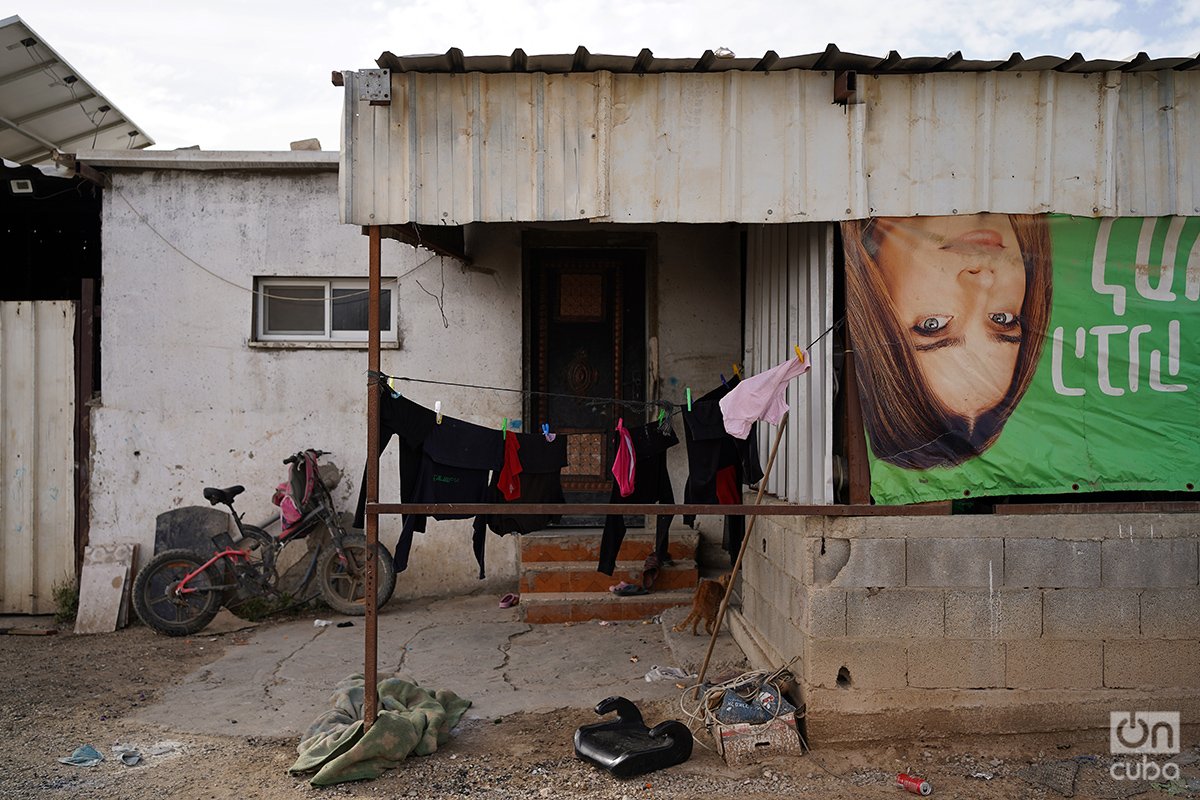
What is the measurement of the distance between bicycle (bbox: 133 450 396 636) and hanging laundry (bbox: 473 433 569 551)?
2389mm

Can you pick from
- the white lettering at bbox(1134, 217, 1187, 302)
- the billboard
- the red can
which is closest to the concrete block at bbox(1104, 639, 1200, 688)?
the billboard

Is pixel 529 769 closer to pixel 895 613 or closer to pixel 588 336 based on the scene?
pixel 895 613

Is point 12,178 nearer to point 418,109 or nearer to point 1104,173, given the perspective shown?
point 418,109

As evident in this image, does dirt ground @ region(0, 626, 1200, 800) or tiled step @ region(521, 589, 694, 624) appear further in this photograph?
tiled step @ region(521, 589, 694, 624)

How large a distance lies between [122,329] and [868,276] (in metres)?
6.74

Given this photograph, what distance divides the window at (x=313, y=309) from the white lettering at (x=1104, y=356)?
5.86 m

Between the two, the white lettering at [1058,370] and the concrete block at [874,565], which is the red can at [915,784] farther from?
the white lettering at [1058,370]

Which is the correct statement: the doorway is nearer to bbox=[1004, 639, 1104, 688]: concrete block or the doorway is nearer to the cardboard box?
the cardboard box

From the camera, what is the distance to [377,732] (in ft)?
15.9

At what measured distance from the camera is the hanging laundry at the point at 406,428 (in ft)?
17.3

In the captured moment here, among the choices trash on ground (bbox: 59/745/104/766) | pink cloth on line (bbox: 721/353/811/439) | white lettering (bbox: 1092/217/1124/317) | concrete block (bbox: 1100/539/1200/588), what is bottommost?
trash on ground (bbox: 59/745/104/766)

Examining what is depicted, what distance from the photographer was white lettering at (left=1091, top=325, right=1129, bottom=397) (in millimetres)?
5113

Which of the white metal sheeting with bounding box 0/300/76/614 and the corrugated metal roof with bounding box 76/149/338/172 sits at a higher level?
the corrugated metal roof with bounding box 76/149/338/172

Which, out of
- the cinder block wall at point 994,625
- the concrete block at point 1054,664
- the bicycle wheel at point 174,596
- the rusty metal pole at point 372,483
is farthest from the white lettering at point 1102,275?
the bicycle wheel at point 174,596
